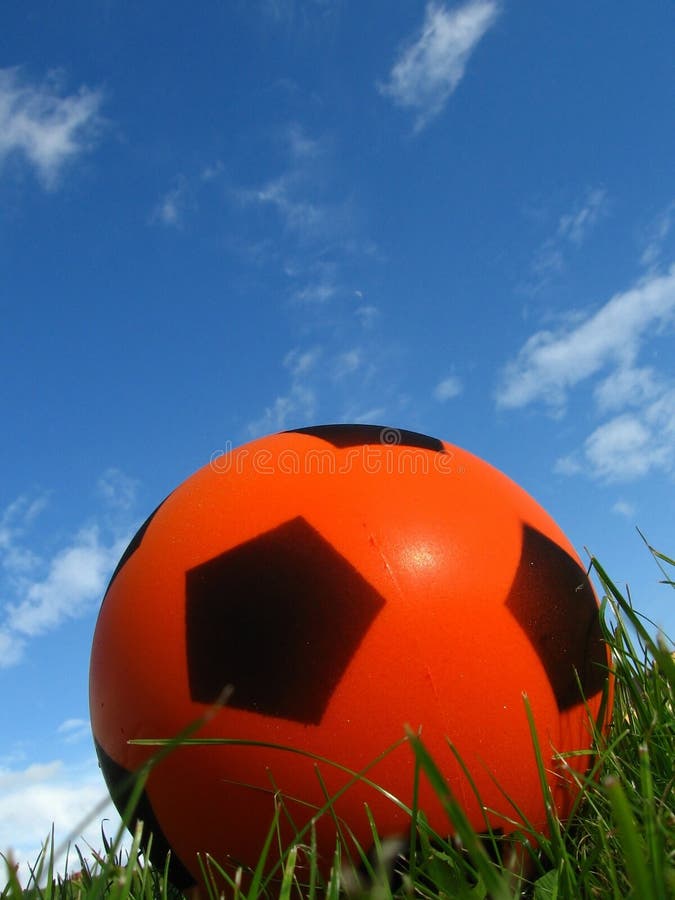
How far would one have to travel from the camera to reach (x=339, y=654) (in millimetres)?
2406

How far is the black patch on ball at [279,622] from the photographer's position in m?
2.40

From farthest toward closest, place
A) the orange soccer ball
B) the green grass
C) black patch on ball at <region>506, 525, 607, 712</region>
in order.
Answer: black patch on ball at <region>506, 525, 607, 712</region> < the orange soccer ball < the green grass

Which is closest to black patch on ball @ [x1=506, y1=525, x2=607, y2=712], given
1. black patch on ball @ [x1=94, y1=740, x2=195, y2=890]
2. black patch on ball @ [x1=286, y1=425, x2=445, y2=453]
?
black patch on ball @ [x1=286, y1=425, x2=445, y2=453]

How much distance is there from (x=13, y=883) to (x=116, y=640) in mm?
1367

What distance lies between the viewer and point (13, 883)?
147 centimetres

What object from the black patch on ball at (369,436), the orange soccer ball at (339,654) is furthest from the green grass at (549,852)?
the black patch on ball at (369,436)

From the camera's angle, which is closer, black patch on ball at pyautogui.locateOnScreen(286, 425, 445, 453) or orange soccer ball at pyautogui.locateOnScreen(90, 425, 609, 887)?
orange soccer ball at pyautogui.locateOnScreen(90, 425, 609, 887)

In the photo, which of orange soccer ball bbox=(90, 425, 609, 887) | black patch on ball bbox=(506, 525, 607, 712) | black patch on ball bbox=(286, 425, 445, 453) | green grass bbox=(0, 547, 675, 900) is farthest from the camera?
black patch on ball bbox=(286, 425, 445, 453)

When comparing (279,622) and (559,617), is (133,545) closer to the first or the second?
(279,622)

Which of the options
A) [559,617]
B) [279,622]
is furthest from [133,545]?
[559,617]

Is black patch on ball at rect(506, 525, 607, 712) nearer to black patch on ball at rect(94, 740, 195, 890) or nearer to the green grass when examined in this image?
the green grass

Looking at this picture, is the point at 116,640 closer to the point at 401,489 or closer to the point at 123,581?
the point at 123,581

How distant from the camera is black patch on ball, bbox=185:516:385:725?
2402mm

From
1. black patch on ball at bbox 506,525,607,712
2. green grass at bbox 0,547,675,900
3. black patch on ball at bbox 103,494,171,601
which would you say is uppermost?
black patch on ball at bbox 103,494,171,601
